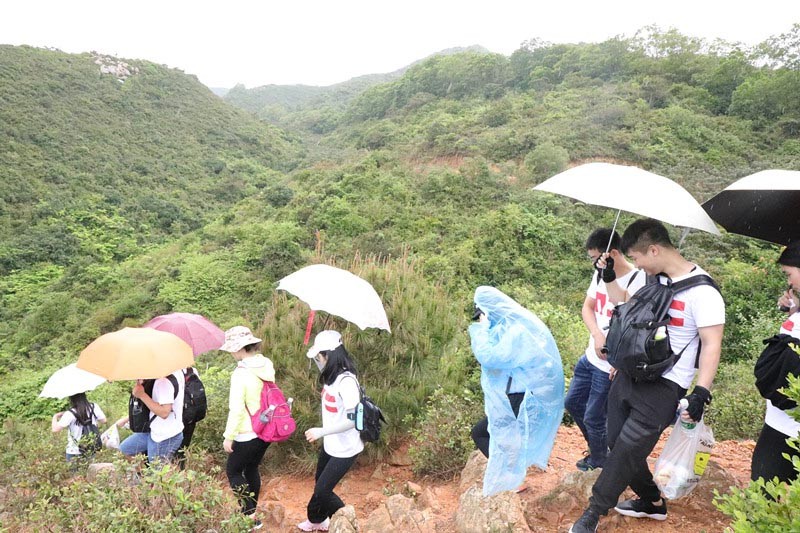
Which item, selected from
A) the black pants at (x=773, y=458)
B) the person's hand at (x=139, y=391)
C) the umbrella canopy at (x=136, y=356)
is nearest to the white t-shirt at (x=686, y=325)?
the black pants at (x=773, y=458)

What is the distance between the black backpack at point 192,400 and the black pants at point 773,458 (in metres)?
3.22

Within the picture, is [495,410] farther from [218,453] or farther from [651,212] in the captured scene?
[218,453]

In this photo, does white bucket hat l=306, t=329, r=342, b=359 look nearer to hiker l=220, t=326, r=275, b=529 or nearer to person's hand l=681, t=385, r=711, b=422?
hiker l=220, t=326, r=275, b=529

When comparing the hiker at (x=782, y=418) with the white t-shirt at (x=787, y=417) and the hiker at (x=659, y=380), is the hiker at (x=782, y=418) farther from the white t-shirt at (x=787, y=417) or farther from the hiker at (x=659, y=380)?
the hiker at (x=659, y=380)

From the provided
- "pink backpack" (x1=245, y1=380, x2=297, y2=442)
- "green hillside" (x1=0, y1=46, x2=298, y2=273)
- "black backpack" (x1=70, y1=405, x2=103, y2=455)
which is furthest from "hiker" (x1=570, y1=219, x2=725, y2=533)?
"green hillside" (x1=0, y1=46, x2=298, y2=273)

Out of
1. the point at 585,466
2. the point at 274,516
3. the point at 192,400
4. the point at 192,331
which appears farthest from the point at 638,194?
the point at 192,331

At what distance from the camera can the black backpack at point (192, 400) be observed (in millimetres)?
3398

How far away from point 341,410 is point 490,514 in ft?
3.15

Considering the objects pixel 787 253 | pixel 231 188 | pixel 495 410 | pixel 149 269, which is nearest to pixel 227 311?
pixel 149 269

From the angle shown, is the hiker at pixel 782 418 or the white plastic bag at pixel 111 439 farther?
the white plastic bag at pixel 111 439

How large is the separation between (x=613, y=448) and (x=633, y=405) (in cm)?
23

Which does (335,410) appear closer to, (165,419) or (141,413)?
(165,419)

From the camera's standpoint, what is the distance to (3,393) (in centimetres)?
880

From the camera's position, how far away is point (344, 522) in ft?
8.75
